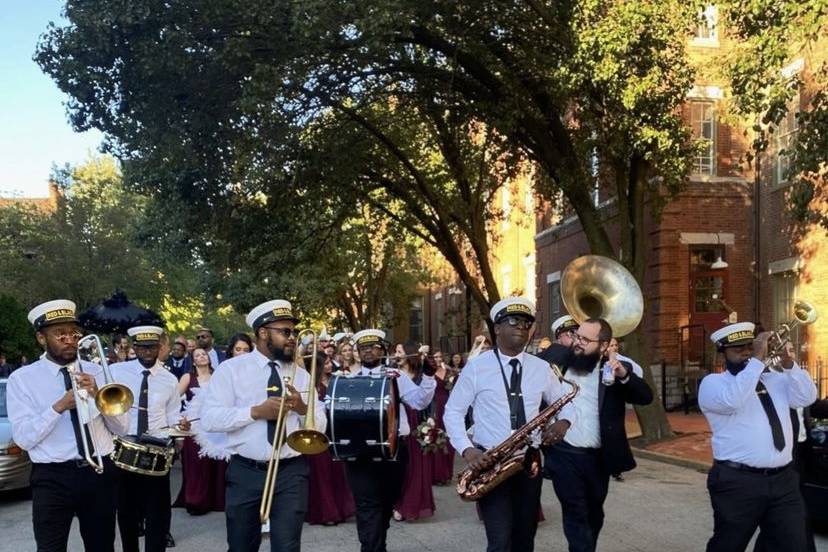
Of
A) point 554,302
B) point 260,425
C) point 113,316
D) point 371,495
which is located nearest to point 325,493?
point 371,495

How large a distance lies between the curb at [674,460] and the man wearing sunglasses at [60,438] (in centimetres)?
993

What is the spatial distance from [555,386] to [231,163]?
32.8 ft

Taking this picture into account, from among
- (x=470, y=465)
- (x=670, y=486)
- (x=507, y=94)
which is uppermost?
(x=507, y=94)

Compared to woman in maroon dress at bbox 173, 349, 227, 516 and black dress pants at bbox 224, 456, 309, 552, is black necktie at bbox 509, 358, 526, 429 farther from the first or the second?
woman in maroon dress at bbox 173, 349, 227, 516

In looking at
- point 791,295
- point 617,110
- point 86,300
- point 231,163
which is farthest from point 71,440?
point 86,300

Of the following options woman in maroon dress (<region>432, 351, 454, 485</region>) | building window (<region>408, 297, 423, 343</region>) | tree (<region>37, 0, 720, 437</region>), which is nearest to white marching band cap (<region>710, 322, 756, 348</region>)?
woman in maroon dress (<region>432, 351, 454, 485</region>)

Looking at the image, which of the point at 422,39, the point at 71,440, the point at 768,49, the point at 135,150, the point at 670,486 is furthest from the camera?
the point at 422,39

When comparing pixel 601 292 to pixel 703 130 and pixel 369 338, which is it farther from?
pixel 703 130

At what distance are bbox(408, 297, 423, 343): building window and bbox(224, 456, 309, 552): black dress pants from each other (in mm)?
47758

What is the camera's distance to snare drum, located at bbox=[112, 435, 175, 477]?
20.0 feet

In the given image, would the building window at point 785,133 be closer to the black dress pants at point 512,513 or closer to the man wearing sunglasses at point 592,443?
the man wearing sunglasses at point 592,443

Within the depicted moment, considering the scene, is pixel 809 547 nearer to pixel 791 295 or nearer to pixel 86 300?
pixel 791 295

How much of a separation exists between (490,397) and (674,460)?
9.33 m

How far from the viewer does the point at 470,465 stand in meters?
5.47
